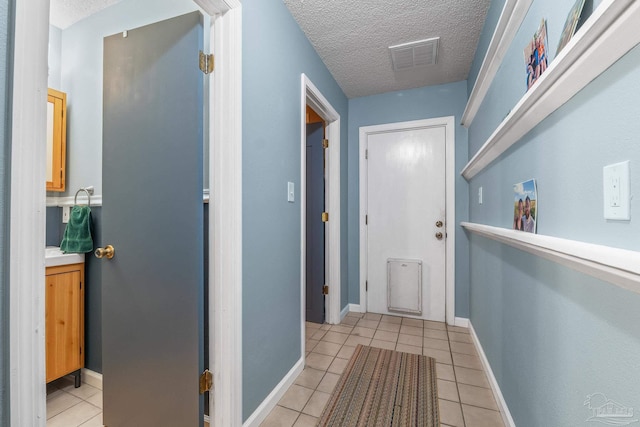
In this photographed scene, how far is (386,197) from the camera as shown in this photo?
9.87ft

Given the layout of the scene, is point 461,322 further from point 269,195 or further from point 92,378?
point 92,378

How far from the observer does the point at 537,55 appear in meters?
1.00

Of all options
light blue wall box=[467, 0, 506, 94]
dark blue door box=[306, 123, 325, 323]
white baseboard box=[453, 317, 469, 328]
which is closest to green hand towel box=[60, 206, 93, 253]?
dark blue door box=[306, 123, 325, 323]

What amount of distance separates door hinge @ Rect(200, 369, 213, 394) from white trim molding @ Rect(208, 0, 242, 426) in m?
0.03

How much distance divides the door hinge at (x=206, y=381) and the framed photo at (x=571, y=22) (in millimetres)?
1768

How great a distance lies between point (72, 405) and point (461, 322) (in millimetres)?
3088

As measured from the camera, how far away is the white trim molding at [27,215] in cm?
56

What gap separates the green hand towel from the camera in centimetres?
175

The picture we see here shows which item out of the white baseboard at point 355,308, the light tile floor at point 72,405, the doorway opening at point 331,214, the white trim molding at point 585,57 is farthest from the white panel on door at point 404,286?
the light tile floor at point 72,405

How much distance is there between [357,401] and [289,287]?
0.77 m

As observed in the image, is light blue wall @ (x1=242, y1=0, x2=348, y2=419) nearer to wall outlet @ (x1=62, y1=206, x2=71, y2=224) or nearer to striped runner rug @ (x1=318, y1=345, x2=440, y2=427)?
striped runner rug @ (x1=318, y1=345, x2=440, y2=427)

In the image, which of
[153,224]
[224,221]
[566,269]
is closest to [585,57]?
[566,269]

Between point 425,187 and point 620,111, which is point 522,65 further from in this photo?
point 425,187

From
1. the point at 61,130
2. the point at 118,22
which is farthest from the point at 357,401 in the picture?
the point at 118,22
